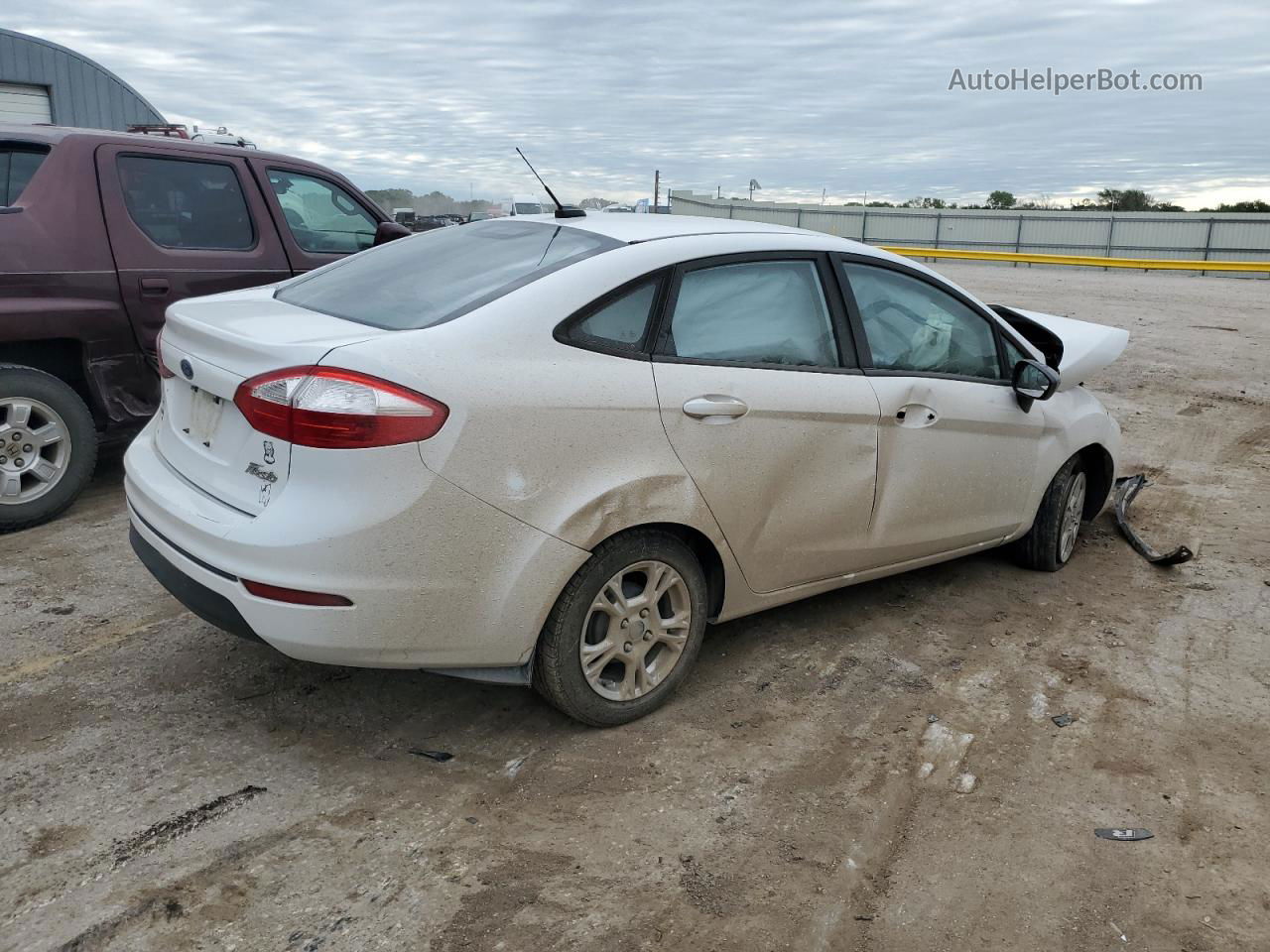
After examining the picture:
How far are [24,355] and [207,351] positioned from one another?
9.29ft

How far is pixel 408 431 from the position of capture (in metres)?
2.94

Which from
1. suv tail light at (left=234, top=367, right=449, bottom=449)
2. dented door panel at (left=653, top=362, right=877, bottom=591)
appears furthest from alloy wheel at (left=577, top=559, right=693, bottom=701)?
suv tail light at (left=234, top=367, right=449, bottom=449)

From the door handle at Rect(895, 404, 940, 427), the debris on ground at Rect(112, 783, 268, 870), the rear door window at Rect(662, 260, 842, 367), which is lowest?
the debris on ground at Rect(112, 783, 268, 870)

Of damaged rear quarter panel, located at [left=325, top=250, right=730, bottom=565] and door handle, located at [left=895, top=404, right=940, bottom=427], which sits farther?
door handle, located at [left=895, top=404, right=940, bottom=427]

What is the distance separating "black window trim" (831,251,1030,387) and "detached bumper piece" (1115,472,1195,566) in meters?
1.42

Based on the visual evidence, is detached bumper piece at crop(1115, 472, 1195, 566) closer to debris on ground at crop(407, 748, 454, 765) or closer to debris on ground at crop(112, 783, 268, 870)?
debris on ground at crop(407, 748, 454, 765)

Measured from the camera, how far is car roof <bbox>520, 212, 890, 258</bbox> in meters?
3.80

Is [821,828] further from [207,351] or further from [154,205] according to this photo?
[154,205]

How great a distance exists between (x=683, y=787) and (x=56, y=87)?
25.1m

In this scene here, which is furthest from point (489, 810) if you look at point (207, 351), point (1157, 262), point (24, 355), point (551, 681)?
point (1157, 262)

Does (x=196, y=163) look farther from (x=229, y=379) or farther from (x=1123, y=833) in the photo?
(x=1123, y=833)

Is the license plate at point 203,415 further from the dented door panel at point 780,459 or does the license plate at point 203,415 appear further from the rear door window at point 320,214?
the rear door window at point 320,214

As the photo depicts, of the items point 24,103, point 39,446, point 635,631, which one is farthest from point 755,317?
point 24,103

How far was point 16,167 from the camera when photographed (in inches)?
221
